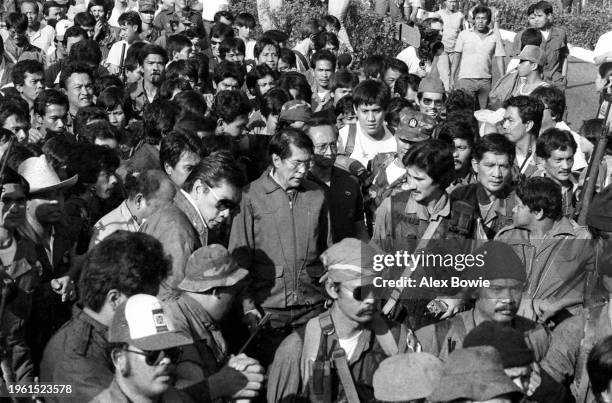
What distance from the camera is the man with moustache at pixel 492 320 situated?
584 cm

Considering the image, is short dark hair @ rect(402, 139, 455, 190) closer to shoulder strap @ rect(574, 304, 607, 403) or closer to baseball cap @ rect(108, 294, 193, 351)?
shoulder strap @ rect(574, 304, 607, 403)

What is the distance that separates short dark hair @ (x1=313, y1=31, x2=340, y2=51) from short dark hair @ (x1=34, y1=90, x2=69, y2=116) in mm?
5208

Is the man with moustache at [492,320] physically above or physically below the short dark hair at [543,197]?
below

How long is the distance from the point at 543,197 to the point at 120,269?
310 centimetres

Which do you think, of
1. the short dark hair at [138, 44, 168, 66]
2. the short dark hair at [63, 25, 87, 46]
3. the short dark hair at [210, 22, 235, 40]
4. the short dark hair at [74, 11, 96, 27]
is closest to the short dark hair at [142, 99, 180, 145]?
the short dark hair at [138, 44, 168, 66]

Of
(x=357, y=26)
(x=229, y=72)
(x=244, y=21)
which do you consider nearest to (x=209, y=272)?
(x=229, y=72)

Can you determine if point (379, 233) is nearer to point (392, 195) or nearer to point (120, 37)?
point (392, 195)

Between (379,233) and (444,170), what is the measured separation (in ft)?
1.92

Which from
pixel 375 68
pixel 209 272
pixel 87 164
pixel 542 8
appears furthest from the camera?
pixel 542 8

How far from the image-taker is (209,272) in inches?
221

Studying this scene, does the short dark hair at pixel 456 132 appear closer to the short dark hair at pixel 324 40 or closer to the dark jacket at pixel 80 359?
the dark jacket at pixel 80 359

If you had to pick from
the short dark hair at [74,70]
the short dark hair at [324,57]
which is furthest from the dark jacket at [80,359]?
the short dark hair at [324,57]

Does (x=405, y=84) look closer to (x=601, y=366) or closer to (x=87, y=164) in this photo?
(x=87, y=164)

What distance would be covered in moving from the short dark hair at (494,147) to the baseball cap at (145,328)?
12.9 ft
